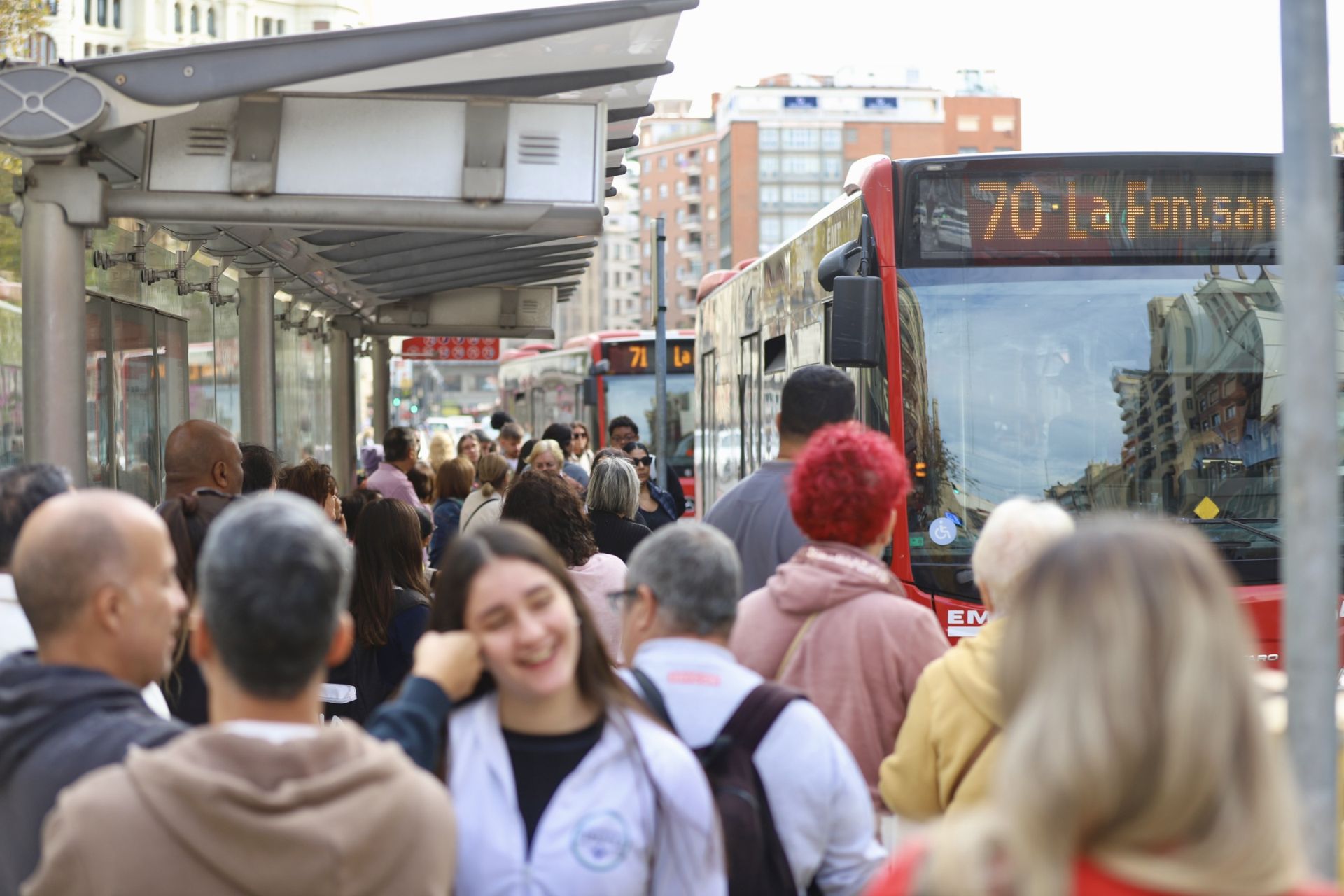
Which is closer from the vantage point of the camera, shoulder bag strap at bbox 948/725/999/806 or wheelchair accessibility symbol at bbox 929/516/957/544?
shoulder bag strap at bbox 948/725/999/806

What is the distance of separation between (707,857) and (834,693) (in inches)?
45.8

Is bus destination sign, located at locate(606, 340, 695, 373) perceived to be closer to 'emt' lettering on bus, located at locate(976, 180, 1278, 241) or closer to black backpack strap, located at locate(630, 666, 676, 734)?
'emt' lettering on bus, located at locate(976, 180, 1278, 241)

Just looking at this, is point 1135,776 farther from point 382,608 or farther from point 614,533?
point 614,533

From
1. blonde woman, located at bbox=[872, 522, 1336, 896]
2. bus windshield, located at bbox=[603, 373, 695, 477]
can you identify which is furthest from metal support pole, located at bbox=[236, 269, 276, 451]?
bus windshield, located at bbox=[603, 373, 695, 477]

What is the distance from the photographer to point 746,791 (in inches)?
126

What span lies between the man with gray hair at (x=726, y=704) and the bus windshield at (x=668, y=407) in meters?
18.6

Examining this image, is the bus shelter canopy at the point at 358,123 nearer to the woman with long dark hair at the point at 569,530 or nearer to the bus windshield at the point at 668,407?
the woman with long dark hair at the point at 569,530

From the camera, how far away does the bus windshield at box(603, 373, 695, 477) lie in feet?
75.2

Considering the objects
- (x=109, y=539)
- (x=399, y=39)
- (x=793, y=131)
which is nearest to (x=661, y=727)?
(x=109, y=539)

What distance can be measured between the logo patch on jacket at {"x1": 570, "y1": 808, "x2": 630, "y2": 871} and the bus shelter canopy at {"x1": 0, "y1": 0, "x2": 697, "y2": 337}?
142 inches

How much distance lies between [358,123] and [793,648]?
311cm

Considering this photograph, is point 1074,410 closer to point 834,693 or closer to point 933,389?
point 933,389

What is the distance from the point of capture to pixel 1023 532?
381cm

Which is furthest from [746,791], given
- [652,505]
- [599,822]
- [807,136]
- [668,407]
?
[807,136]
